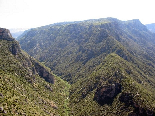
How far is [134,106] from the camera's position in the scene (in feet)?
587

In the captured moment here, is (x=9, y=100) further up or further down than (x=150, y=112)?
further up

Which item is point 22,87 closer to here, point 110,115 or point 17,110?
point 17,110

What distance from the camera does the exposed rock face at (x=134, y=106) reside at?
168 meters

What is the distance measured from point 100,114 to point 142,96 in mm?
52338

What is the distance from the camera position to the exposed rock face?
168m

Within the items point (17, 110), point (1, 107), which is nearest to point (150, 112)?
point (17, 110)

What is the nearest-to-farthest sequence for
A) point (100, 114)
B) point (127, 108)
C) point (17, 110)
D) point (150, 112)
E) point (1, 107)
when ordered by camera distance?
point (1, 107) < point (17, 110) < point (150, 112) < point (127, 108) < point (100, 114)

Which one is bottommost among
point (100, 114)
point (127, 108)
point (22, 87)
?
point (100, 114)

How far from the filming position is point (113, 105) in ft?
656

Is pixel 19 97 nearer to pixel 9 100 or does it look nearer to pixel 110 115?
pixel 9 100

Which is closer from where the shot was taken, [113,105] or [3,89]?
[3,89]

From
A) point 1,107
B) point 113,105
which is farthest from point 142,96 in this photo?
point 1,107

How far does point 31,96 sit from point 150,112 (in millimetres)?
128254

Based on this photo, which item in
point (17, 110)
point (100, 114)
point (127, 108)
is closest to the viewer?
point (17, 110)
